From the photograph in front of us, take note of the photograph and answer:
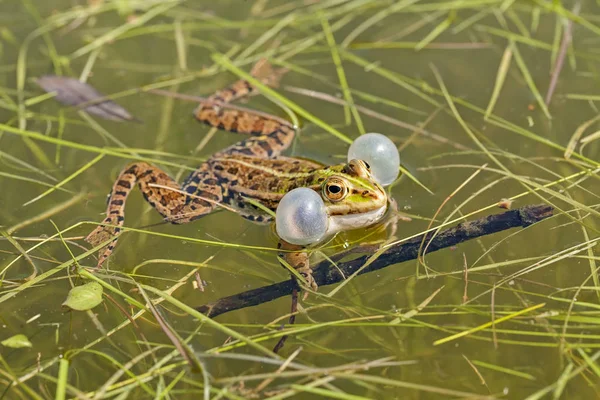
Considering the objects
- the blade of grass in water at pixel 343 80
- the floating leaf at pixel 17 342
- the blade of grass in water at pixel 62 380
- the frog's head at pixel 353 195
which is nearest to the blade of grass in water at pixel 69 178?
the floating leaf at pixel 17 342

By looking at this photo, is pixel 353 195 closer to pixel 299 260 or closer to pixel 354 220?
pixel 354 220

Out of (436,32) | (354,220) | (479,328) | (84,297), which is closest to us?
(479,328)

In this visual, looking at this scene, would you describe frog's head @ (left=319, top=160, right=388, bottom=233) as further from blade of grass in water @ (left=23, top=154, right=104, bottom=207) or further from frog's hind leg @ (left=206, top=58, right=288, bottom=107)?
blade of grass in water @ (left=23, top=154, right=104, bottom=207)

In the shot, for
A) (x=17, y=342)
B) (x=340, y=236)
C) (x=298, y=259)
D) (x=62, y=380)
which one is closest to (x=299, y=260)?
(x=298, y=259)

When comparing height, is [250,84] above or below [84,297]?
above

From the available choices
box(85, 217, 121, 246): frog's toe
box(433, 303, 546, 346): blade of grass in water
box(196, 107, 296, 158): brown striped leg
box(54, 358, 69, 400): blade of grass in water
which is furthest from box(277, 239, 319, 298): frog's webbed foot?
box(54, 358, 69, 400): blade of grass in water

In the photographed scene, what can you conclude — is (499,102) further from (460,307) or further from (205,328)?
(205,328)

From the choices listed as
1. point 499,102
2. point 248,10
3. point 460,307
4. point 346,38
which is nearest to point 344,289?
point 460,307
